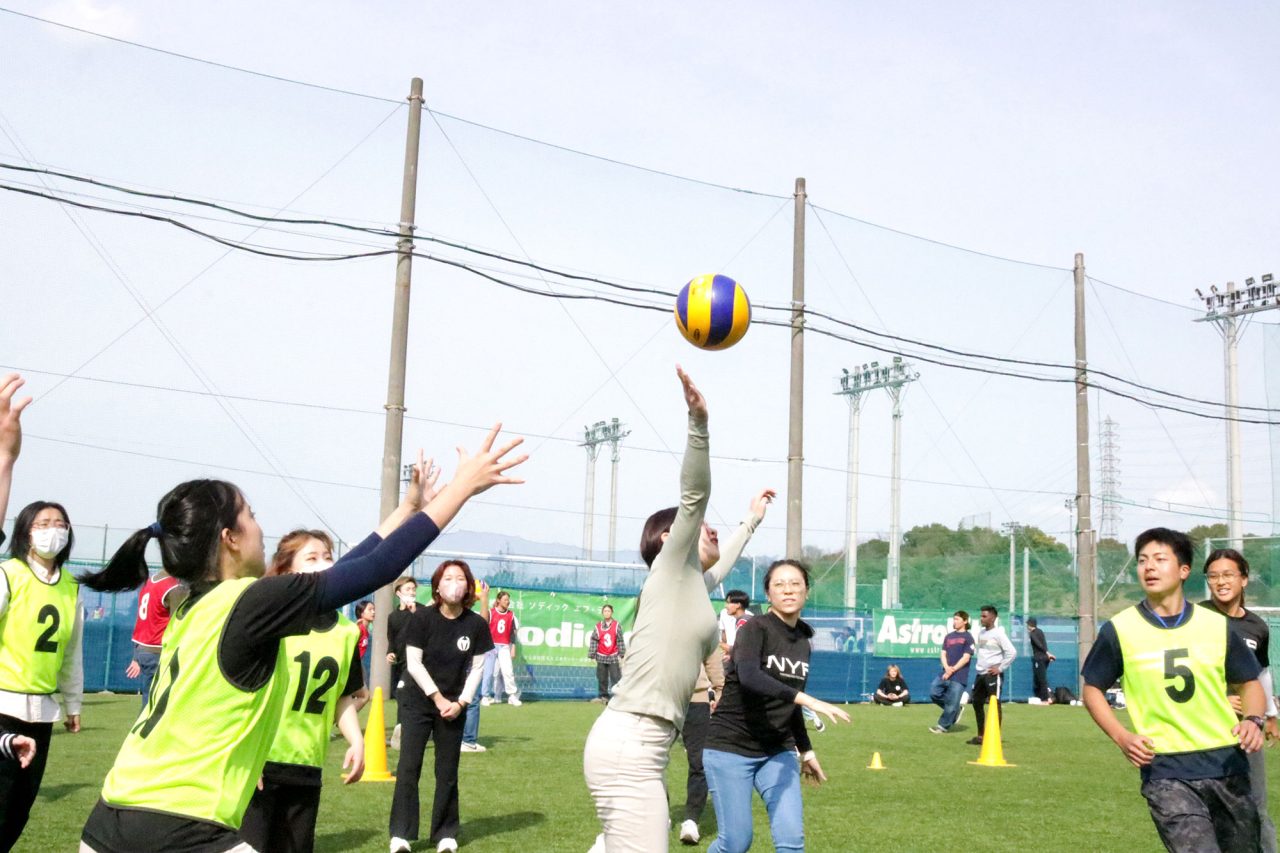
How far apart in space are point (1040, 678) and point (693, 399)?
2761 cm

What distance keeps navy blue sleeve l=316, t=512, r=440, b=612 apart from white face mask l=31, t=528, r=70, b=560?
4.16 metres

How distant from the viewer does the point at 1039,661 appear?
29656mm

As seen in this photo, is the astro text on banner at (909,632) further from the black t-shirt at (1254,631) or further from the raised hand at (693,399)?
the raised hand at (693,399)

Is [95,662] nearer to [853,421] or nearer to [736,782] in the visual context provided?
[736,782]

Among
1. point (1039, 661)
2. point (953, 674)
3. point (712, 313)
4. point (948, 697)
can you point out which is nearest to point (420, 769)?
point (712, 313)

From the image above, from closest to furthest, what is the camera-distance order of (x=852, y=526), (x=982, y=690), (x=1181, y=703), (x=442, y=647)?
(x=1181, y=703) → (x=442, y=647) → (x=982, y=690) → (x=852, y=526)

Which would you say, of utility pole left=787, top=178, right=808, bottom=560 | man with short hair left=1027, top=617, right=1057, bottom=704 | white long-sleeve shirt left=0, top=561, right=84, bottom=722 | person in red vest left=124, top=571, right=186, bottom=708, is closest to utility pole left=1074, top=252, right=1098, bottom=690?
man with short hair left=1027, top=617, right=1057, bottom=704

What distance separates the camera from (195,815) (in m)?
3.42

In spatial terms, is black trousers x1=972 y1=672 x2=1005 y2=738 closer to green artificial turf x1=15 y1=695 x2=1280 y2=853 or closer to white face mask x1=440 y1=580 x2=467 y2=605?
green artificial turf x1=15 y1=695 x2=1280 y2=853

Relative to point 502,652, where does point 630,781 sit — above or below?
above

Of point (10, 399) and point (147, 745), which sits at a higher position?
point (10, 399)

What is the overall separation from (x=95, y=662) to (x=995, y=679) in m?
15.9

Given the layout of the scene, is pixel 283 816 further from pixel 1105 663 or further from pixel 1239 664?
pixel 1239 664

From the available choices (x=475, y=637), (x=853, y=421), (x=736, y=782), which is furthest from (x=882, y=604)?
(x=736, y=782)
